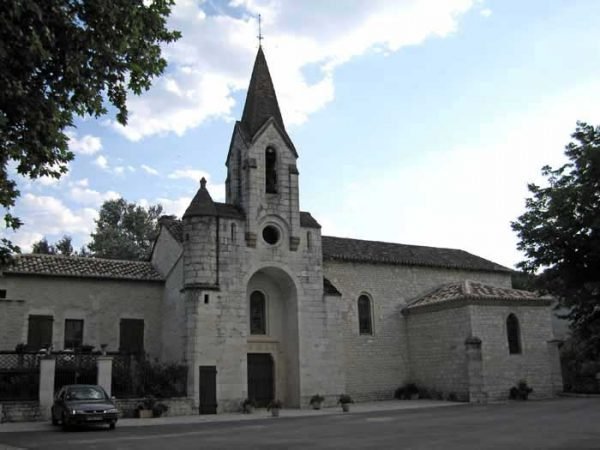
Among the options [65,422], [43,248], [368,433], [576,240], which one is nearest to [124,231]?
[43,248]

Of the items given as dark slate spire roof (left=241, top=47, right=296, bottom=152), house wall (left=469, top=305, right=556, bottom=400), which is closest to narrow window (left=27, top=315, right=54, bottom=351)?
dark slate spire roof (left=241, top=47, right=296, bottom=152)

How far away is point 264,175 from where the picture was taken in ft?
93.1

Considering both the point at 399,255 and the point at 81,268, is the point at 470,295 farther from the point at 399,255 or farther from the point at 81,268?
the point at 81,268

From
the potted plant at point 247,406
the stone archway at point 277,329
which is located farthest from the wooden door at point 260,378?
the potted plant at point 247,406

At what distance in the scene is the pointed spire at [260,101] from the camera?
96.3 feet

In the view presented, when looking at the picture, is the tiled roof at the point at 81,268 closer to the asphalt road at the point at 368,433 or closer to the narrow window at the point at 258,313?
the narrow window at the point at 258,313

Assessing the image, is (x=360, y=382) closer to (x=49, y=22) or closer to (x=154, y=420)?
(x=154, y=420)

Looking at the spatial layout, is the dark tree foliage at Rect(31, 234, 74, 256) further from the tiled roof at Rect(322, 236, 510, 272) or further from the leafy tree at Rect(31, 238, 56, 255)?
the tiled roof at Rect(322, 236, 510, 272)

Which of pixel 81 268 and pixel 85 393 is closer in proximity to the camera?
pixel 85 393

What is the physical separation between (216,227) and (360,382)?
1095cm

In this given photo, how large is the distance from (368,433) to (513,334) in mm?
15958

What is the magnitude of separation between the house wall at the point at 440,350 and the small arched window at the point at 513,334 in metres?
2.68

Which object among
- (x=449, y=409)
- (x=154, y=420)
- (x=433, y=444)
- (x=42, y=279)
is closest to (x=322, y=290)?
(x=449, y=409)

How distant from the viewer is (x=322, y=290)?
28094 millimetres
